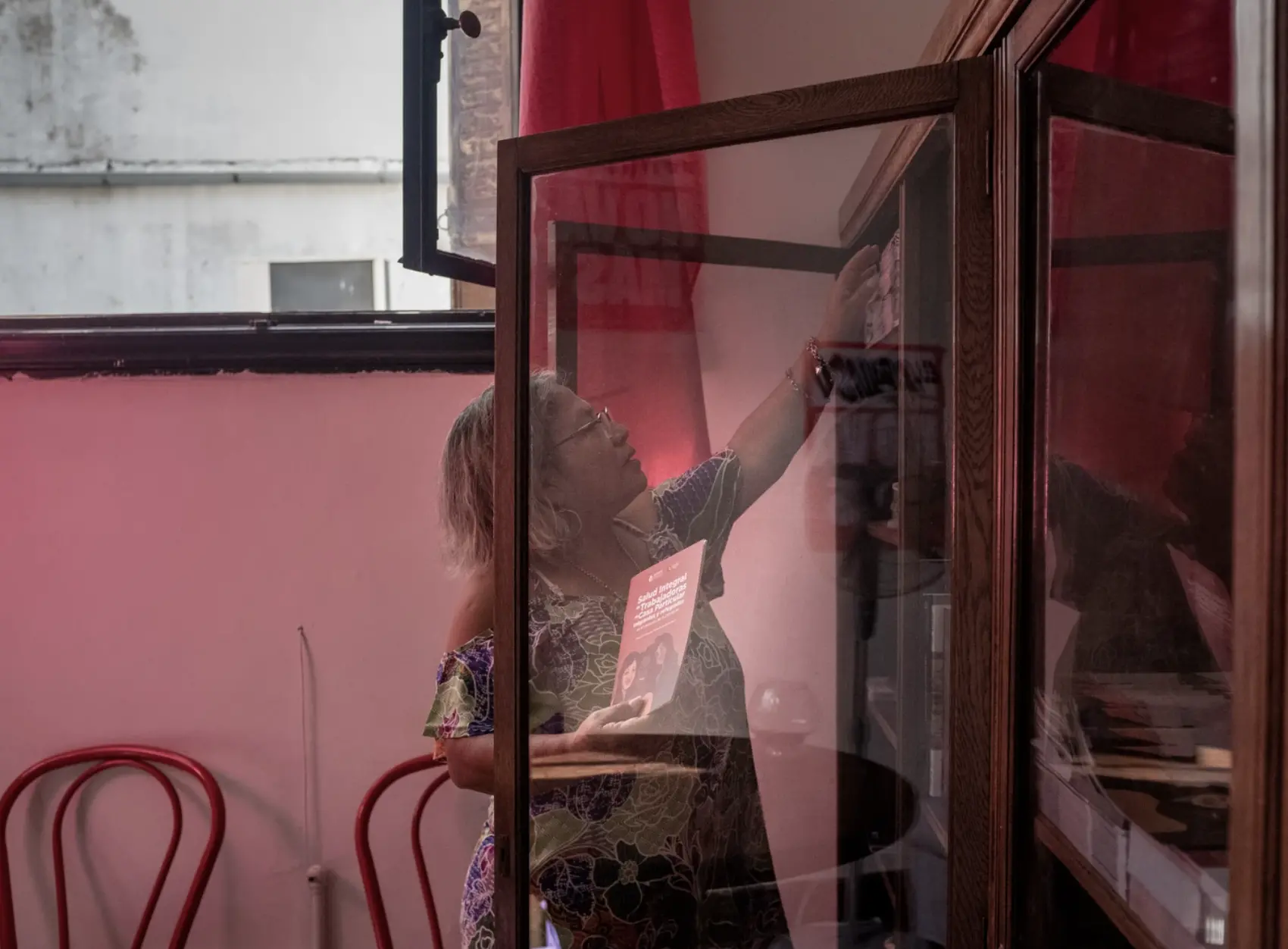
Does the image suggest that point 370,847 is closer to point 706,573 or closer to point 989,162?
point 706,573

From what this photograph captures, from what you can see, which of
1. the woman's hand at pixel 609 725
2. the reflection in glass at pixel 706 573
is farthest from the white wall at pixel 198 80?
the woman's hand at pixel 609 725

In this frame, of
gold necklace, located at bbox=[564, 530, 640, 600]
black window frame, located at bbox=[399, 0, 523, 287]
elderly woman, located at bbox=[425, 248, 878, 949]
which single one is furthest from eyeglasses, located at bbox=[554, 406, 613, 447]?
black window frame, located at bbox=[399, 0, 523, 287]

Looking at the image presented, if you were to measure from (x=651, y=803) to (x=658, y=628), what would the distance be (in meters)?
0.19

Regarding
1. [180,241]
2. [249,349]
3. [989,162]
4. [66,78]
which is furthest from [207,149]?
[989,162]

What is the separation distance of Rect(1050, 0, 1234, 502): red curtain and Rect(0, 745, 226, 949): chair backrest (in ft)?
4.59

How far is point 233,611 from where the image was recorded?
152 centimetres

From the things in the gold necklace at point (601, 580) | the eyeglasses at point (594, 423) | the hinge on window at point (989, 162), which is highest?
the hinge on window at point (989, 162)

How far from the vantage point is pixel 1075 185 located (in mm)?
645

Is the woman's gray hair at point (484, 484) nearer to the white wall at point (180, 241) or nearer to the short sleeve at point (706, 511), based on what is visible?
the short sleeve at point (706, 511)

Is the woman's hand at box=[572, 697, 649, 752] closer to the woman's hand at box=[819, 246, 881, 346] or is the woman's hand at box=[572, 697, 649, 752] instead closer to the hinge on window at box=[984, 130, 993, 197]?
the woman's hand at box=[819, 246, 881, 346]

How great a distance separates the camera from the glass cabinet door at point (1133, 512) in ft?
1.48

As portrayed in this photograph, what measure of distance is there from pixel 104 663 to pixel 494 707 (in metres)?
0.92

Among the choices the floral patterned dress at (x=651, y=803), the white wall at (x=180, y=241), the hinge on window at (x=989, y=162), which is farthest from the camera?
the white wall at (x=180, y=241)

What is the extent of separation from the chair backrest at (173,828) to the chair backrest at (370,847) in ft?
0.77
